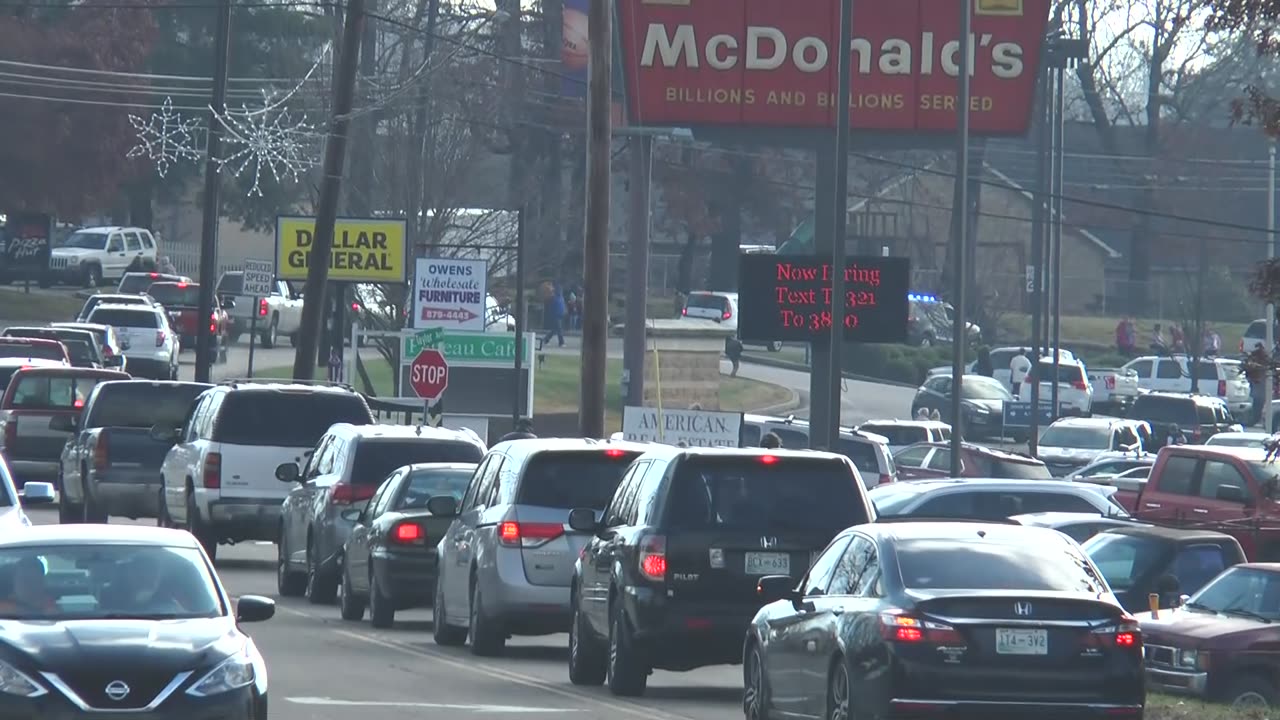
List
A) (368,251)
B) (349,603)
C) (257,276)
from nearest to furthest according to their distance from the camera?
(349,603)
(368,251)
(257,276)

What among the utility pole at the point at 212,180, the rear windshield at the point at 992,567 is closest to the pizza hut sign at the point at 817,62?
the utility pole at the point at 212,180

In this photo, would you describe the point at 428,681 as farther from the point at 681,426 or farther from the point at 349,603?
the point at 681,426

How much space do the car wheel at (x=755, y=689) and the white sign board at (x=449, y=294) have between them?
2555 cm

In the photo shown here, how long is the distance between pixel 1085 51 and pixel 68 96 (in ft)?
113

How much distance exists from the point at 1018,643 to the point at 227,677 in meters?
4.01

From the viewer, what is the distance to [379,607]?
2044 centimetres

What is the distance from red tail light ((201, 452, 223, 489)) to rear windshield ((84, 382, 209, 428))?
410 centimetres

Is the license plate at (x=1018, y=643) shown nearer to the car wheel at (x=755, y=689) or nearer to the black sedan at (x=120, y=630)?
the car wheel at (x=755, y=689)

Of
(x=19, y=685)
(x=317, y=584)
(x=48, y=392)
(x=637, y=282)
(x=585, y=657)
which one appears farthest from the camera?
(x=637, y=282)

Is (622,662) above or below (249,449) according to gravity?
below

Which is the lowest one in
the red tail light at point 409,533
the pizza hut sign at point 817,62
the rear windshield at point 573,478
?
the red tail light at point 409,533

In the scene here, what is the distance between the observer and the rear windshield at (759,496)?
1525 cm

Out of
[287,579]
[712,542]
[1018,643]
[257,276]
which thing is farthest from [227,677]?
[257,276]

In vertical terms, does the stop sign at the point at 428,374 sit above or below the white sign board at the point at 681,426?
above
